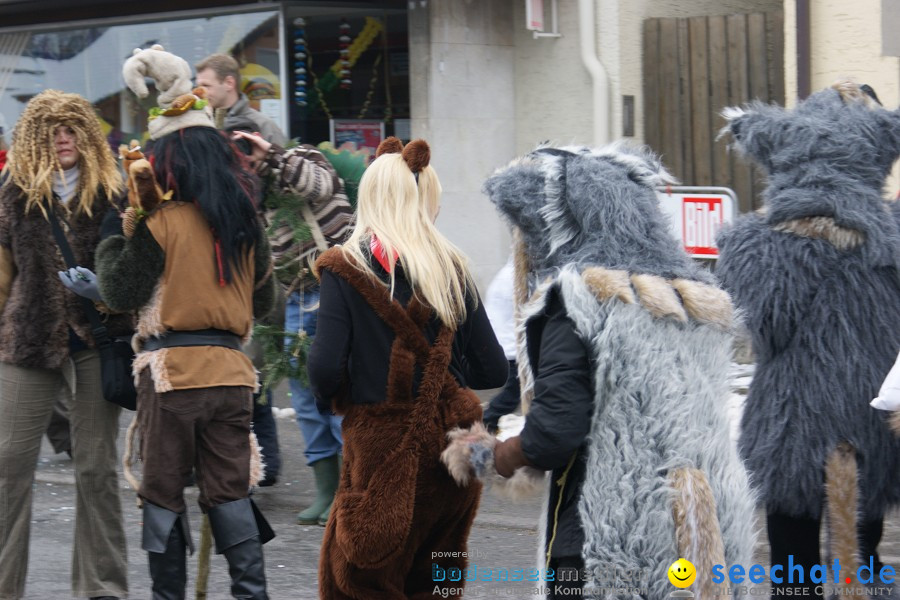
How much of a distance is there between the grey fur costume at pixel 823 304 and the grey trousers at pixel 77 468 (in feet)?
8.21

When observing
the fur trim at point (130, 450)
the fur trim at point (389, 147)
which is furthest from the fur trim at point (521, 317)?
the fur trim at point (130, 450)

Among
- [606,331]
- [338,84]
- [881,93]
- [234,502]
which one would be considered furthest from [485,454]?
[338,84]

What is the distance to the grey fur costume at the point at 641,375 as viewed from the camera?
3.21 meters

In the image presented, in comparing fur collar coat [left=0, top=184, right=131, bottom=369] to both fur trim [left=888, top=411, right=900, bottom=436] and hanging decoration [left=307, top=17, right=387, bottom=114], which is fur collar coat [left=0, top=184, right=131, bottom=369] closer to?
fur trim [left=888, top=411, right=900, bottom=436]

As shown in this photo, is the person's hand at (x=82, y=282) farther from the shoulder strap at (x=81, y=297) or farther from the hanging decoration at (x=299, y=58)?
the hanging decoration at (x=299, y=58)

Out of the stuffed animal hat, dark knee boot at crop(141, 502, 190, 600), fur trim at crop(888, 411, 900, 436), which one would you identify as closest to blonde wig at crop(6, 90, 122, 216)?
the stuffed animal hat

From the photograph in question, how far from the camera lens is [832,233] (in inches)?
157

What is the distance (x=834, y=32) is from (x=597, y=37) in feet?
6.81

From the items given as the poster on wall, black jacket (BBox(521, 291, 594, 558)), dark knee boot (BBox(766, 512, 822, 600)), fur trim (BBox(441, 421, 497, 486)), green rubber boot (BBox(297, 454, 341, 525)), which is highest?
the poster on wall

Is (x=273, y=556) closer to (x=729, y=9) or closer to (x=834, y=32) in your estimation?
(x=834, y=32)

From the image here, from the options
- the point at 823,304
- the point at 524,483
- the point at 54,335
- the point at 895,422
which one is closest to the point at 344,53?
the point at 54,335

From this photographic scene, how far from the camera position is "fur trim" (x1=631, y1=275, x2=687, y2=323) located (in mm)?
3207

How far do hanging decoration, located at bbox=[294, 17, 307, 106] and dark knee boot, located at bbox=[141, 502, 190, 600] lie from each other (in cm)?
717

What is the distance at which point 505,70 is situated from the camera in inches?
416
